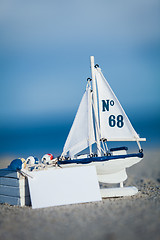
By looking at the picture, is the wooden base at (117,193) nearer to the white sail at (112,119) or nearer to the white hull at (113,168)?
the white hull at (113,168)

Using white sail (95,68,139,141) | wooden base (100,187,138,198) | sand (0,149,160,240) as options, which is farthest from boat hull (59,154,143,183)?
sand (0,149,160,240)

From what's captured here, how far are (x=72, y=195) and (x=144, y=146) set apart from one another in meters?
18.9

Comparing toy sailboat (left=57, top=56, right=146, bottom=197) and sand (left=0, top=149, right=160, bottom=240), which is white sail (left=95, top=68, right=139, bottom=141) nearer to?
toy sailboat (left=57, top=56, right=146, bottom=197)

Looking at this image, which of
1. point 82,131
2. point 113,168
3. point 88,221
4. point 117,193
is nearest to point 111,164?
point 113,168

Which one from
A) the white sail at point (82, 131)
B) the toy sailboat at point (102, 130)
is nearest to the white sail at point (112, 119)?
the toy sailboat at point (102, 130)

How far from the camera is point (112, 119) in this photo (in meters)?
10.7

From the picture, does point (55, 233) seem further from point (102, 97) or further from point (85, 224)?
point (102, 97)

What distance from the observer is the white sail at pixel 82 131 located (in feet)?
34.7

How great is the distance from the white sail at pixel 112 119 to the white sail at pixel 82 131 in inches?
17.6

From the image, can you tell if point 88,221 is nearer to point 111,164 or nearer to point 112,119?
point 111,164

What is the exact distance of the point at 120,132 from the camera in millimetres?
10648

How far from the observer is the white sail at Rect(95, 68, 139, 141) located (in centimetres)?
1059

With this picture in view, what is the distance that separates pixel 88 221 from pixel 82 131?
451 centimetres

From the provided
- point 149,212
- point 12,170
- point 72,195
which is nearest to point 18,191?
point 12,170
